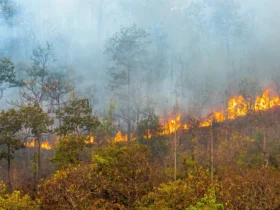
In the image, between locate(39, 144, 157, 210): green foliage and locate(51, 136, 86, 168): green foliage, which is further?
locate(51, 136, 86, 168): green foliage

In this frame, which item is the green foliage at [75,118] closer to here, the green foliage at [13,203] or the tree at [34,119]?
the tree at [34,119]

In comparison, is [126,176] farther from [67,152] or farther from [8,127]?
[8,127]

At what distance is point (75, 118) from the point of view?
140 feet

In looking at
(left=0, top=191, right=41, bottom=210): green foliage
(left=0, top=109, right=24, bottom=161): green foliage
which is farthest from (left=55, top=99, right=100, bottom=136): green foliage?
(left=0, top=191, right=41, bottom=210): green foliage

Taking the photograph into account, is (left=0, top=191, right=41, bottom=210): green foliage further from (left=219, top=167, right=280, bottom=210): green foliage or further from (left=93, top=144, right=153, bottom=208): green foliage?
(left=219, top=167, right=280, bottom=210): green foliage

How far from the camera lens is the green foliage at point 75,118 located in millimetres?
42844

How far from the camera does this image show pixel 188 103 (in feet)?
244

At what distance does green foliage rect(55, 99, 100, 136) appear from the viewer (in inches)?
1687

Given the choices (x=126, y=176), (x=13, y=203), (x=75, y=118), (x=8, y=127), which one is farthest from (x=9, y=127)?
(x=126, y=176)

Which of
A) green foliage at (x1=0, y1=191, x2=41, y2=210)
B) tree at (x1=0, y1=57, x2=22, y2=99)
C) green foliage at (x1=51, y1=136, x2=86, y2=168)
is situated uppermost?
tree at (x1=0, y1=57, x2=22, y2=99)

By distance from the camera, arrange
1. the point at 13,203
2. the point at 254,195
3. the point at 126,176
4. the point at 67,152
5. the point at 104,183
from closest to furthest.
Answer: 1. the point at 254,195
2. the point at 13,203
3. the point at 104,183
4. the point at 126,176
5. the point at 67,152

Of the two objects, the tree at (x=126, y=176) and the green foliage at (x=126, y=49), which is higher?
the green foliage at (x=126, y=49)

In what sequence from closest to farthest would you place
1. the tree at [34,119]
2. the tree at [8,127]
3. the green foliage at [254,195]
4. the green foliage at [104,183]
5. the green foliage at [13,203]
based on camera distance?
the green foliage at [254,195] < the green foliage at [13,203] < the green foliage at [104,183] < the tree at [8,127] < the tree at [34,119]

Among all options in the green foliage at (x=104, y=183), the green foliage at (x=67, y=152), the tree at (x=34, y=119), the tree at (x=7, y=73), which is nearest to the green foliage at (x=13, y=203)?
the green foliage at (x=104, y=183)
